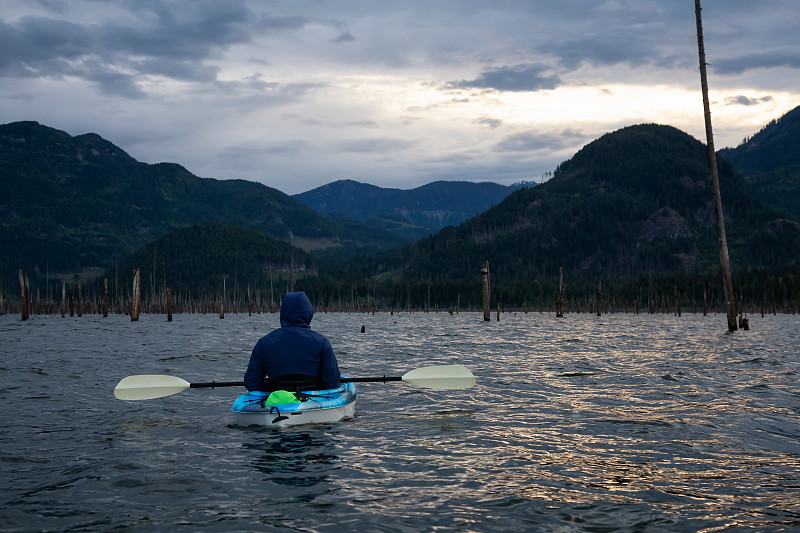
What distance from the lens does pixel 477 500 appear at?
8.82 metres

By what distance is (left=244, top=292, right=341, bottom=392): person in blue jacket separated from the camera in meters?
13.5

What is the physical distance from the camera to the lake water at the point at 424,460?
8.09 m

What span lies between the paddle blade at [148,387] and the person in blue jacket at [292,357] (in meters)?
3.23

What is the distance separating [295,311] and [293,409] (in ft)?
6.49

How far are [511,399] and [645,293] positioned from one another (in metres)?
177

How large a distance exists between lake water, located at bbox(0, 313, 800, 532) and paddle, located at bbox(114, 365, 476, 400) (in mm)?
589

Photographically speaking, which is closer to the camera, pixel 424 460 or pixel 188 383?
pixel 424 460

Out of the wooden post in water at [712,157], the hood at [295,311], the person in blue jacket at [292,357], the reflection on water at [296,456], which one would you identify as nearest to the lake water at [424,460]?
the reflection on water at [296,456]

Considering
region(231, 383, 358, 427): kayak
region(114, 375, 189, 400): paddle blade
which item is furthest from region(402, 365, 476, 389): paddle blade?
region(114, 375, 189, 400): paddle blade

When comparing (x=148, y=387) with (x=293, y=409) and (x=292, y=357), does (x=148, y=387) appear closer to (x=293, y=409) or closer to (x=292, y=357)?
(x=292, y=357)

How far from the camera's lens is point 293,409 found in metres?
13.0

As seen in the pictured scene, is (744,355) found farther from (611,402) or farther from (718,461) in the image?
(718,461)

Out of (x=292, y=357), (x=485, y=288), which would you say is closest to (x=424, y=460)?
(x=292, y=357)

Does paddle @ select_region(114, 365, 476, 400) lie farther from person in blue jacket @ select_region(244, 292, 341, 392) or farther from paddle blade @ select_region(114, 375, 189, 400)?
person in blue jacket @ select_region(244, 292, 341, 392)
